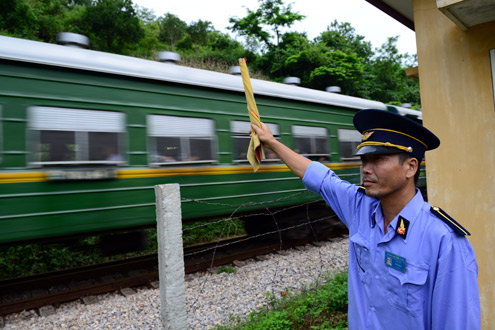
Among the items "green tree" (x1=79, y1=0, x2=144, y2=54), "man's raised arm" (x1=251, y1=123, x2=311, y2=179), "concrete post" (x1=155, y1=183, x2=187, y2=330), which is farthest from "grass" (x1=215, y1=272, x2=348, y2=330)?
"green tree" (x1=79, y1=0, x2=144, y2=54)

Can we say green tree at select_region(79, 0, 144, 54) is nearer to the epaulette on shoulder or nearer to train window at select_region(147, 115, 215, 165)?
train window at select_region(147, 115, 215, 165)

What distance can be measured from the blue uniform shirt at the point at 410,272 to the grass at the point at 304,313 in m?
1.75

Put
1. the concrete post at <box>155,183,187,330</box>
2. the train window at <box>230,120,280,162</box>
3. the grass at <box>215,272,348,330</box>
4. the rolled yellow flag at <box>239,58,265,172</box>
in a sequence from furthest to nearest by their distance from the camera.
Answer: the train window at <box>230,120,280,162</box> < the grass at <box>215,272,348,330</box> < the concrete post at <box>155,183,187,330</box> < the rolled yellow flag at <box>239,58,265,172</box>

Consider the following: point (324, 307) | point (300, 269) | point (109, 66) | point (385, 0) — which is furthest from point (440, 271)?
point (109, 66)

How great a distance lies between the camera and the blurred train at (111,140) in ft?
13.8

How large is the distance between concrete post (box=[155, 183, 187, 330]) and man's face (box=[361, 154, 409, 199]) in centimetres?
130

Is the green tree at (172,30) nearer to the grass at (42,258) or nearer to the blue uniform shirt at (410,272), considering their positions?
the grass at (42,258)

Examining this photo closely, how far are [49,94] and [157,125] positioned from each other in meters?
1.46

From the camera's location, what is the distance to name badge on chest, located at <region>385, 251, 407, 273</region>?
4.50 feet

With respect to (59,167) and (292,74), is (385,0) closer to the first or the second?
(59,167)

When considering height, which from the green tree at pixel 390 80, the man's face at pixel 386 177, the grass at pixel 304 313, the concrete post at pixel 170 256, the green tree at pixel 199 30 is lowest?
the grass at pixel 304 313

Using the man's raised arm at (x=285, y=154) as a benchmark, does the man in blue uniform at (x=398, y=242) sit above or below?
below

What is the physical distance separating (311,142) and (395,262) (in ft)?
19.9

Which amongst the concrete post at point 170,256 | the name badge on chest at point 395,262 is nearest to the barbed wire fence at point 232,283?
the concrete post at point 170,256
